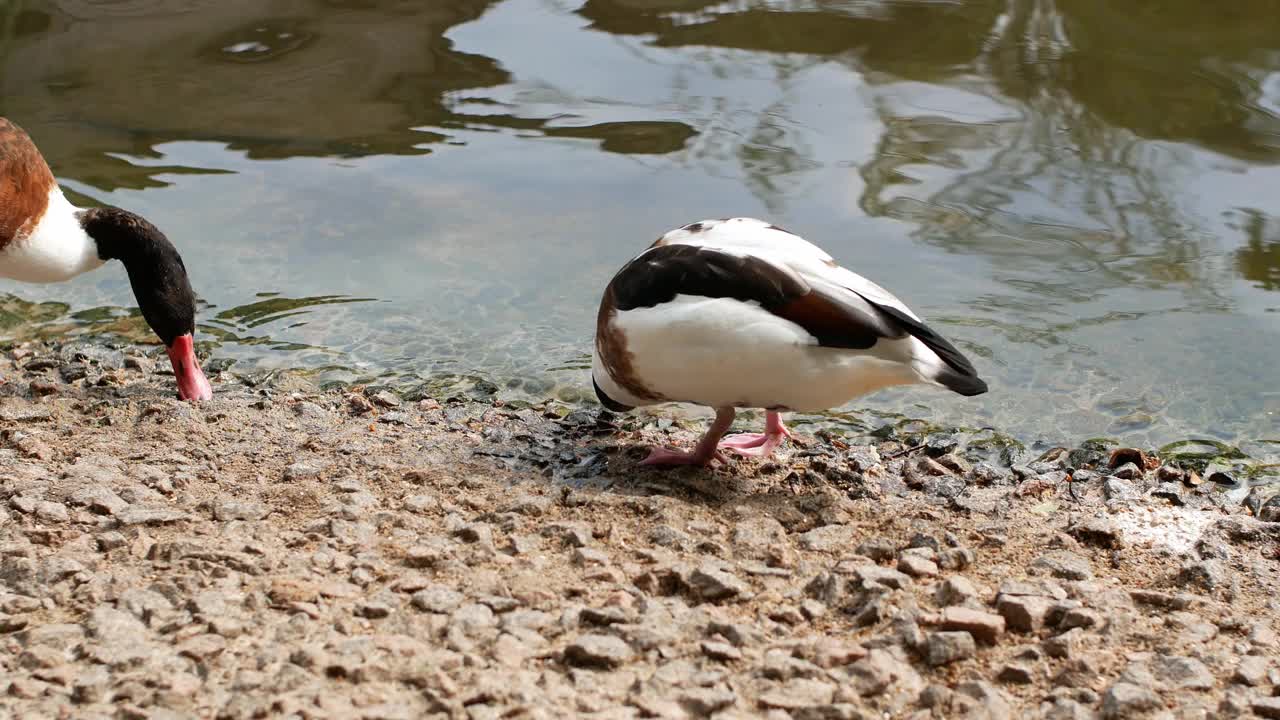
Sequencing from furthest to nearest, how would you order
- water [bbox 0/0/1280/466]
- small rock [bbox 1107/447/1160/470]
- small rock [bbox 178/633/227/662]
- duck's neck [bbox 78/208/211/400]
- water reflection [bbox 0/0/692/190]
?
water reflection [bbox 0/0/692/190] < water [bbox 0/0/1280/466] < duck's neck [bbox 78/208/211/400] < small rock [bbox 1107/447/1160/470] < small rock [bbox 178/633/227/662]

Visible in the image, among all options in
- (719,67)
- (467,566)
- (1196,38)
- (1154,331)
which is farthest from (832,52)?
(467,566)

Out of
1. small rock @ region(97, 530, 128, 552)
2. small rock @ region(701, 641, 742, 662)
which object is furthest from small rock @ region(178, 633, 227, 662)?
small rock @ region(701, 641, 742, 662)

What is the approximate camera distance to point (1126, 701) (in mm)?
2760

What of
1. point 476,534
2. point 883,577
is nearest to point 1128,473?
point 883,577

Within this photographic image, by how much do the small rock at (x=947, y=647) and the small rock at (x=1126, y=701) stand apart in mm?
305

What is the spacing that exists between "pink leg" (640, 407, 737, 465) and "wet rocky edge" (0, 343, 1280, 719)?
0.17 ft

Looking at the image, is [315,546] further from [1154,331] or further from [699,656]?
[1154,331]

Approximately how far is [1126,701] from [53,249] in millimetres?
4535

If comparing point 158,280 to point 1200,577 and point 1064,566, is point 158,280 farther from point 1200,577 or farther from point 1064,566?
point 1200,577

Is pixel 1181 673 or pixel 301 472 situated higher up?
pixel 1181 673

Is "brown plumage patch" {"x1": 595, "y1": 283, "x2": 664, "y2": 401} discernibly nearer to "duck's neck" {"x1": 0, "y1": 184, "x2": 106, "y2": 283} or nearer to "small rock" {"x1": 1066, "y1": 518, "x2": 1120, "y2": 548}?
"small rock" {"x1": 1066, "y1": 518, "x2": 1120, "y2": 548}

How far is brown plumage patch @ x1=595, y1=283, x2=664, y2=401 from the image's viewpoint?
13.3 feet

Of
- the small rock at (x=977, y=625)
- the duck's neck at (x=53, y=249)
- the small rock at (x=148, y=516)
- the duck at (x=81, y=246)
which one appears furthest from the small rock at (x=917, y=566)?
the duck's neck at (x=53, y=249)

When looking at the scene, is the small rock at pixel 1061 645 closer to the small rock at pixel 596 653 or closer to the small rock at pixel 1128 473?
the small rock at pixel 596 653
